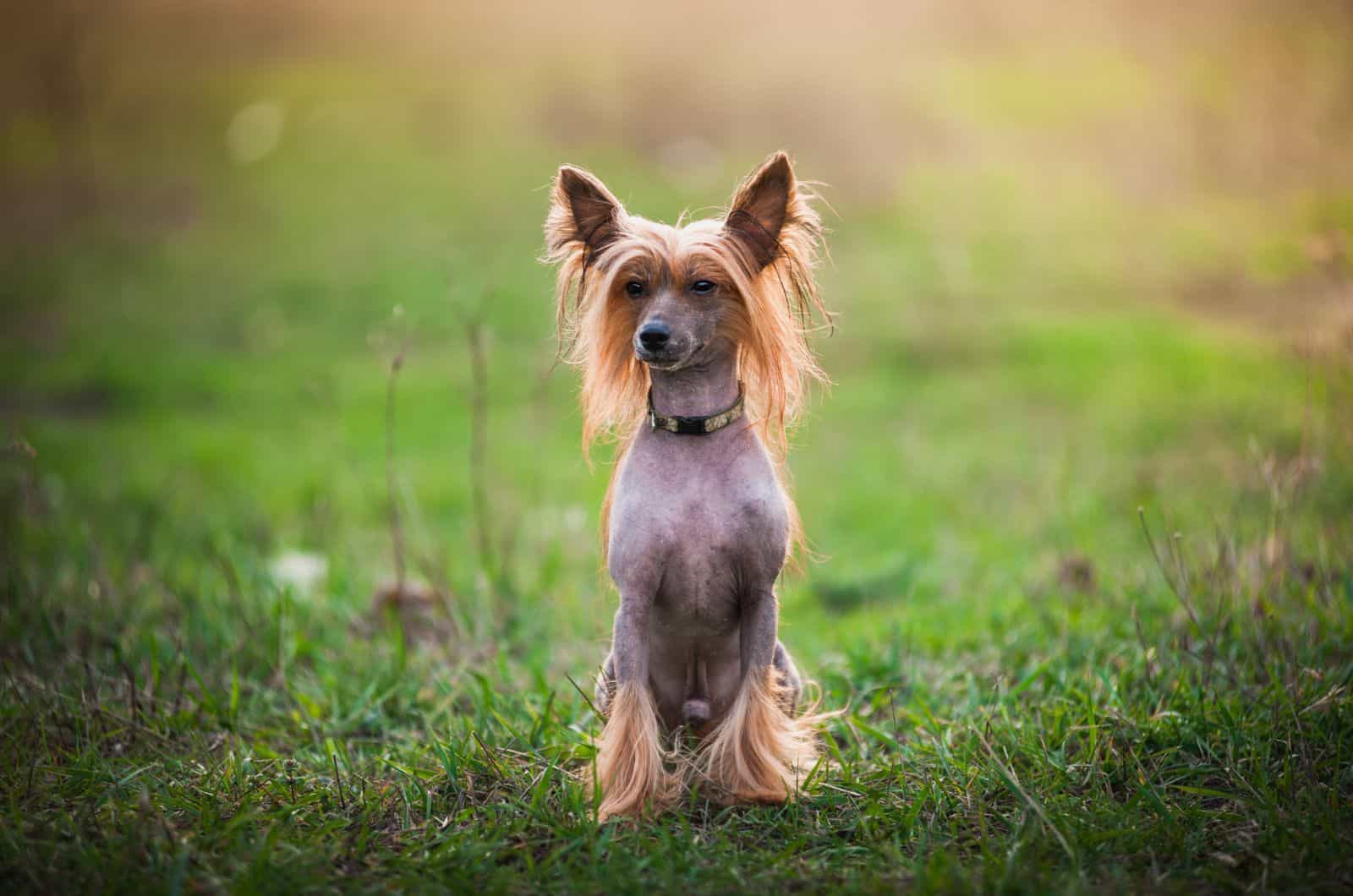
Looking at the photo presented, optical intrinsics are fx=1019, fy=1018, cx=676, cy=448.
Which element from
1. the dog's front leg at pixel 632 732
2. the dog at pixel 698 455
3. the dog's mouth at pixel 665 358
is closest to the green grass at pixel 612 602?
the dog's front leg at pixel 632 732

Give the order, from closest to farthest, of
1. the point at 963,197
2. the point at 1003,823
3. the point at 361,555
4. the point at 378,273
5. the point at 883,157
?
the point at 1003,823, the point at 361,555, the point at 378,273, the point at 963,197, the point at 883,157

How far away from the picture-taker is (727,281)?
119 inches

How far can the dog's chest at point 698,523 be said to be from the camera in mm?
3027

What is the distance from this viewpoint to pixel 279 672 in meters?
4.40

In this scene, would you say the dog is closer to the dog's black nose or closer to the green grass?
the dog's black nose

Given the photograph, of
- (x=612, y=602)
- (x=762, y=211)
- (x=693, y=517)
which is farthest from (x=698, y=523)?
(x=612, y=602)

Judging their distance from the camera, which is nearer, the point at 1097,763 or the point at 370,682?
the point at 1097,763

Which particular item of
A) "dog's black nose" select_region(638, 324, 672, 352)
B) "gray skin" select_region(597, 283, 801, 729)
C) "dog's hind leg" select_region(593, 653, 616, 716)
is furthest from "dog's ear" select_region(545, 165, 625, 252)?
"dog's hind leg" select_region(593, 653, 616, 716)

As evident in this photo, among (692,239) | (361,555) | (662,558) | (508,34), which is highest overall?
(508,34)

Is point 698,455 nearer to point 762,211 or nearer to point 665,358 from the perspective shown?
point 665,358

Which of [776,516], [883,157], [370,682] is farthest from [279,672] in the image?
[883,157]

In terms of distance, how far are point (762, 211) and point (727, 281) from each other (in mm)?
256

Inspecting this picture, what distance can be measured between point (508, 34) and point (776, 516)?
20.3 metres

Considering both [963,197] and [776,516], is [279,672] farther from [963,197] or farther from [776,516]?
[963,197]
